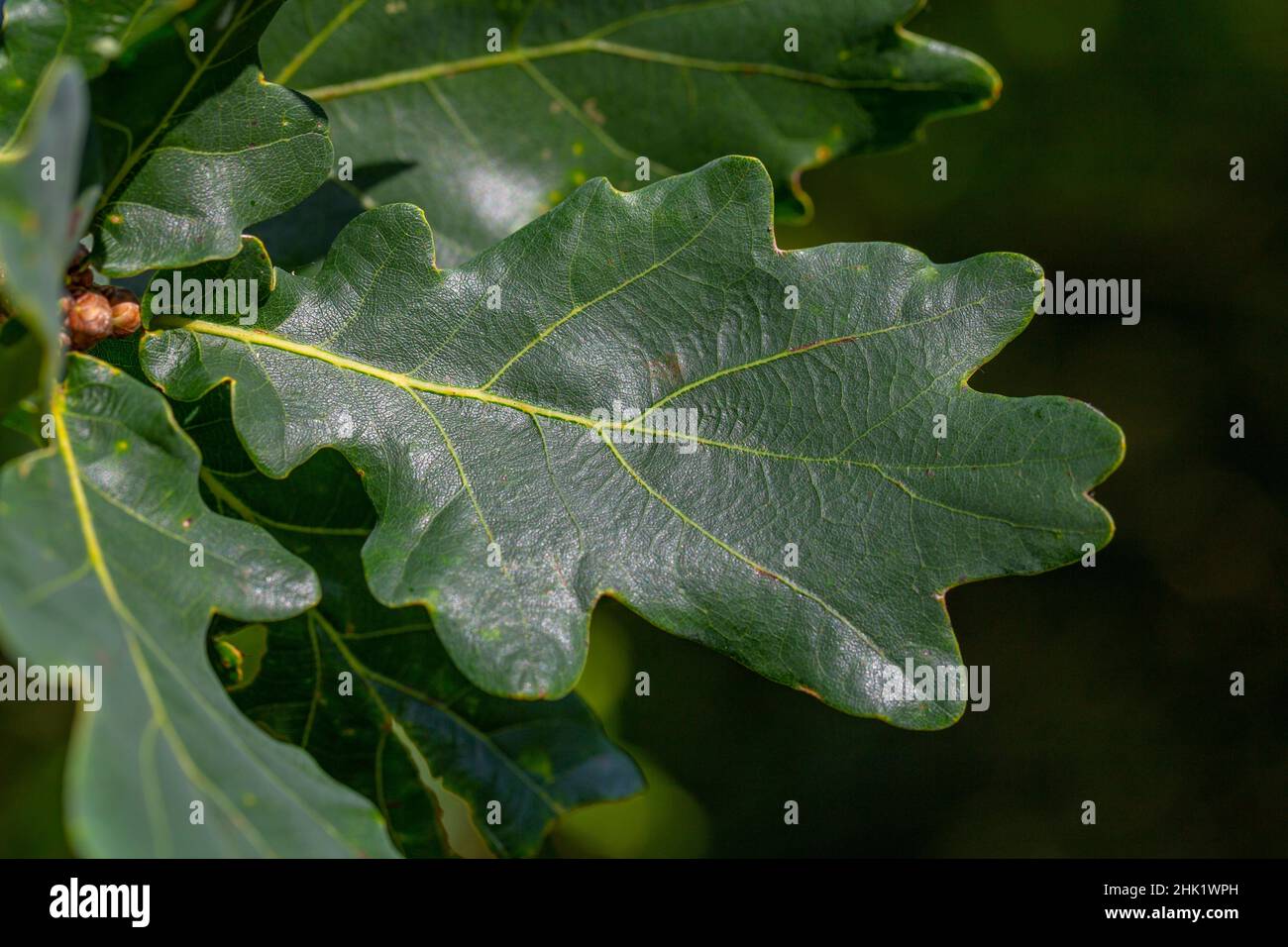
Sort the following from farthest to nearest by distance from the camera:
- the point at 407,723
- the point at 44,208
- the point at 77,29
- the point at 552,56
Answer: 1. the point at 552,56
2. the point at 407,723
3. the point at 77,29
4. the point at 44,208

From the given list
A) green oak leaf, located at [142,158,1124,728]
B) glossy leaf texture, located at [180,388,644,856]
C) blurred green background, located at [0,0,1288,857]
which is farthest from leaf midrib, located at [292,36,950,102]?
blurred green background, located at [0,0,1288,857]

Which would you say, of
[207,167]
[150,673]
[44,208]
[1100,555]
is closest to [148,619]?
[150,673]

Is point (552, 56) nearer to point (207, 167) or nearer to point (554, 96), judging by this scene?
point (554, 96)

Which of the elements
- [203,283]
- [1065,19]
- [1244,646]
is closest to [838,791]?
[1244,646]

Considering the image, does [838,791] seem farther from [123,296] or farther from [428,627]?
[123,296]

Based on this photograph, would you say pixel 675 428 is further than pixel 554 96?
No

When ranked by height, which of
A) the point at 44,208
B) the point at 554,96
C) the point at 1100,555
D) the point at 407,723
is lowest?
the point at 407,723
